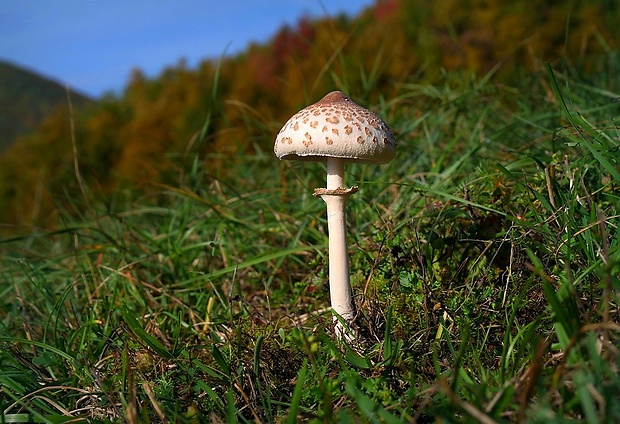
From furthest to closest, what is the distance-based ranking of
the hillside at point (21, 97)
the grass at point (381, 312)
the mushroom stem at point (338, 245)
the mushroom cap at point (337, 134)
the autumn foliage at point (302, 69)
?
the hillside at point (21, 97) → the autumn foliage at point (302, 69) → the mushroom stem at point (338, 245) → the mushroom cap at point (337, 134) → the grass at point (381, 312)

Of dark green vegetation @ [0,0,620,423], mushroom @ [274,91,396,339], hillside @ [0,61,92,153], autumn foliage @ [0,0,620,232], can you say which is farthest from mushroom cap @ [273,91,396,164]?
hillside @ [0,61,92,153]

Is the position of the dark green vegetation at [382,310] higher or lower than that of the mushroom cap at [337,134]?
lower

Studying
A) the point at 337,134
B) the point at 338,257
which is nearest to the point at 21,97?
the point at 338,257

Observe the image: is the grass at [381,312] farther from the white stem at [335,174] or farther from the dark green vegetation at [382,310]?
the white stem at [335,174]

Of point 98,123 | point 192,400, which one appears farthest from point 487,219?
point 98,123

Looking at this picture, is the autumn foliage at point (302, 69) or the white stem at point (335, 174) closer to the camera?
the white stem at point (335, 174)

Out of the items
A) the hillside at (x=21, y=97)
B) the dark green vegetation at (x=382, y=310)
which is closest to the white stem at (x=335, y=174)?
the dark green vegetation at (x=382, y=310)
